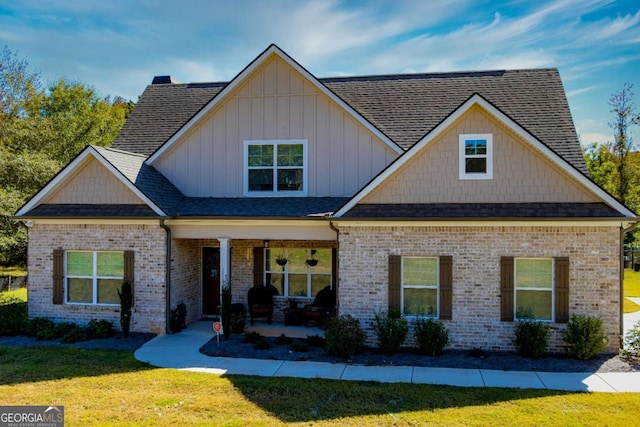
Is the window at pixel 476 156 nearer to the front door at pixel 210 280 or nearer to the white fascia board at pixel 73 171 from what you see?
the white fascia board at pixel 73 171

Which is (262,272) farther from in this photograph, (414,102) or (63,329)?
(414,102)

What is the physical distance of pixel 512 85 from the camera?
732 inches

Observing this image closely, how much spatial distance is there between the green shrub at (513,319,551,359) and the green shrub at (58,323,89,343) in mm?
11081

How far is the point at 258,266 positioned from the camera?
53.8ft

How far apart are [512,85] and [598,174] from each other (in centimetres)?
1908

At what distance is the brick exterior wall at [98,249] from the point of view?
14320mm

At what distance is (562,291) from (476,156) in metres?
3.81

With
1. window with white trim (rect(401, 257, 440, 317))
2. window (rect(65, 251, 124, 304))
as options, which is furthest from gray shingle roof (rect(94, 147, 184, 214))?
window with white trim (rect(401, 257, 440, 317))

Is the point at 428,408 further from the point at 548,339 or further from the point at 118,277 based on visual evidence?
the point at 118,277

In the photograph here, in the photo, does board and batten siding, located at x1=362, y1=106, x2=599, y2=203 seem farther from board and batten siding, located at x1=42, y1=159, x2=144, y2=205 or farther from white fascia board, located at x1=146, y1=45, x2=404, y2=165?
board and batten siding, located at x1=42, y1=159, x2=144, y2=205

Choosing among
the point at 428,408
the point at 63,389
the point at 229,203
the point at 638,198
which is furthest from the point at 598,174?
the point at 63,389

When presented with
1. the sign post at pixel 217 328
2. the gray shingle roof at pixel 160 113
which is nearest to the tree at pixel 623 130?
the gray shingle roof at pixel 160 113

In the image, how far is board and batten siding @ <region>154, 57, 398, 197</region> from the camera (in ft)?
51.9

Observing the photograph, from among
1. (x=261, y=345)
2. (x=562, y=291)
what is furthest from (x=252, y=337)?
(x=562, y=291)
